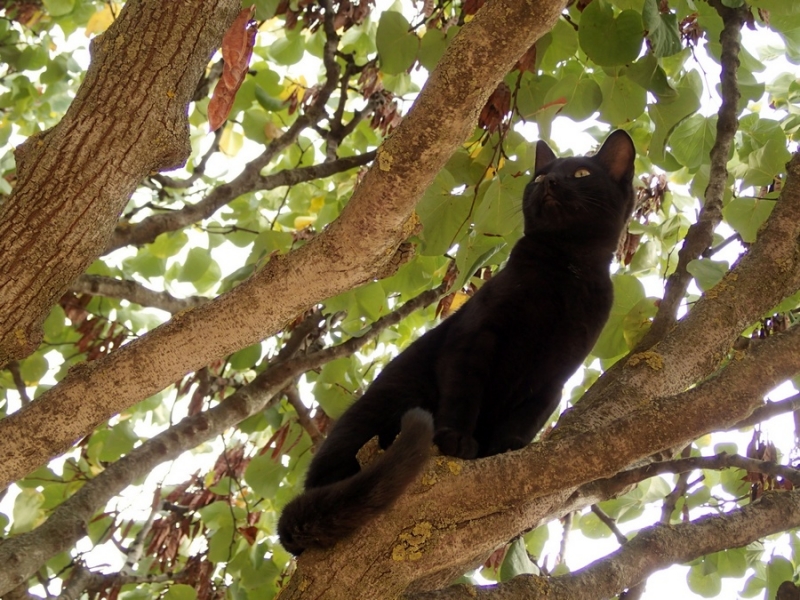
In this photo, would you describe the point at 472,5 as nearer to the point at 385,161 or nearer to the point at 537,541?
the point at 385,161

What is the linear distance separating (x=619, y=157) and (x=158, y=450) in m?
2.22

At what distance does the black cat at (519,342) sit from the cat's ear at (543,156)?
24 centimetres

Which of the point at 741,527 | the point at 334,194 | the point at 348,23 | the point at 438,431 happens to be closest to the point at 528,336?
the point at 438,431

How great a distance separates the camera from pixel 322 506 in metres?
1.71

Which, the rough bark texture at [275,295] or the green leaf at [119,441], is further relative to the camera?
the green leaf at [119,441]

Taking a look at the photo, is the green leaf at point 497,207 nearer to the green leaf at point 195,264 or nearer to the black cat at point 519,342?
the black cat at point 519,342

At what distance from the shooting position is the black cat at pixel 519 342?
234 centimetres

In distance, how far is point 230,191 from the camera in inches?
126

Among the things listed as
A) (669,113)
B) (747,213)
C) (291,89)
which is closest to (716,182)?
(747,213)

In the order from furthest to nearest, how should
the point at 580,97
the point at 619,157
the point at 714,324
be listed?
the point at 619,157 → the point at 580,97 → the point at 714,324

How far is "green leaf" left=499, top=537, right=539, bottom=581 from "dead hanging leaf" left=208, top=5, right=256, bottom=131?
155cm

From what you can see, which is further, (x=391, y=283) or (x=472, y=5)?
(x=391, y=283)

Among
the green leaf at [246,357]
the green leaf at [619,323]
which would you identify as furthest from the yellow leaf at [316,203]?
the green leaf at [619,323]

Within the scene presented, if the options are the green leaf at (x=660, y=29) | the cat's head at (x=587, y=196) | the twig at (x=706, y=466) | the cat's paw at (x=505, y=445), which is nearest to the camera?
Result: the green leaf at (x=660, y=29)
